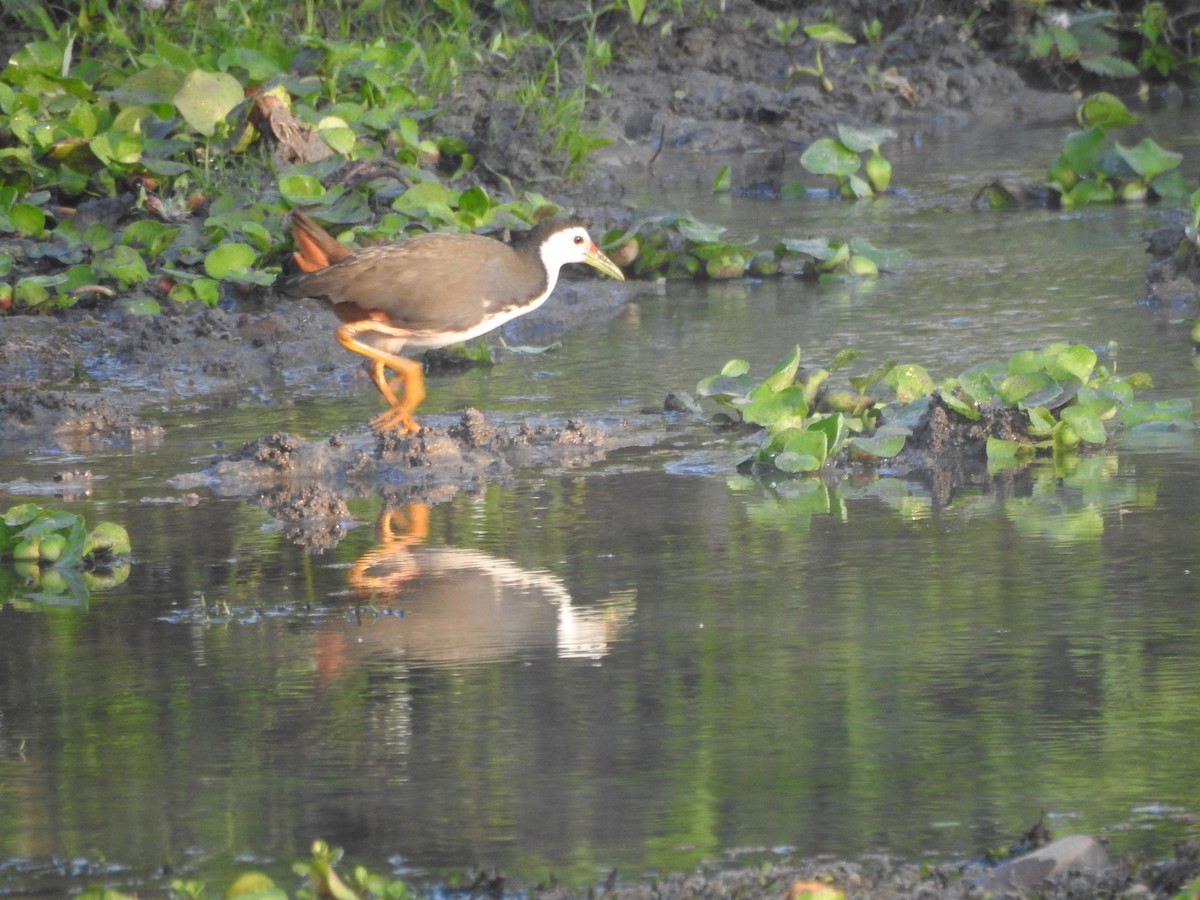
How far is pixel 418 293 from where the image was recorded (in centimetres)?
716

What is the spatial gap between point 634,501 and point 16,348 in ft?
12.1

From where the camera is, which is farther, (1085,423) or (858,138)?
(858,138)

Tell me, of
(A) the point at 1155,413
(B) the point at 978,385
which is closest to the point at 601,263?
(B) the point at 978,385

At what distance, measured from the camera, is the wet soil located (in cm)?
323

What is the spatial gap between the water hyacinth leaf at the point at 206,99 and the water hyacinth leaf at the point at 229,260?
116cm

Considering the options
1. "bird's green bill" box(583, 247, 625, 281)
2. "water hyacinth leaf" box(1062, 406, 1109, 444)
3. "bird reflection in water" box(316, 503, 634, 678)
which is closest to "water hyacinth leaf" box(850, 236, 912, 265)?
"bird's green bill" box(583, 247, 625, 281)

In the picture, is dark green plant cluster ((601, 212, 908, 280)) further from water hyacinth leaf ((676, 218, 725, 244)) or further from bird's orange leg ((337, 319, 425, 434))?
bird's orange leg ((337, 319, 425, 434))

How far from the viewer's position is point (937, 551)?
522cm

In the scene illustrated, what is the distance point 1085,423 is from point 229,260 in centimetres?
432

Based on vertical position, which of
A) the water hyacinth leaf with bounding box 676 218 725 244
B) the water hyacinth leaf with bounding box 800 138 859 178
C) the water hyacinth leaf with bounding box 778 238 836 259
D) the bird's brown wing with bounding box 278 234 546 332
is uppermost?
the water hyacinth leaf with bounding box 800 138 859 178

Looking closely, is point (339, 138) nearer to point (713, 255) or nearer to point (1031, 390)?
point (713, 255)

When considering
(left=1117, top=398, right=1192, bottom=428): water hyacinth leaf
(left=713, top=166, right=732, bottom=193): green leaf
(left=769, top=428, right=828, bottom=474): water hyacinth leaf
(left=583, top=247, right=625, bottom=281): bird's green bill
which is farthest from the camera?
(left=713, top=166, right=732, bottom=193): green leaf

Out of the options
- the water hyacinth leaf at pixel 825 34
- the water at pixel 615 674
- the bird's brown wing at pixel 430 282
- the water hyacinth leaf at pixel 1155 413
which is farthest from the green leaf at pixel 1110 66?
the water hyacinth leaf at pixel 1155 413

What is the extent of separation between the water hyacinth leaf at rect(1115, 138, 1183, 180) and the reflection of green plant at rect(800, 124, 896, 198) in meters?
1.35
